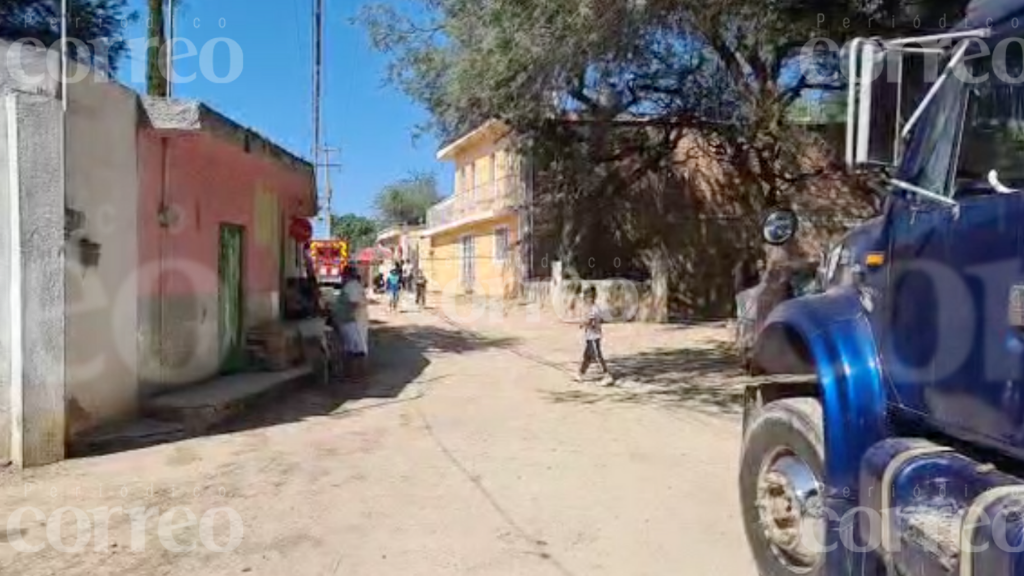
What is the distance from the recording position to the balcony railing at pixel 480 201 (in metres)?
31.4

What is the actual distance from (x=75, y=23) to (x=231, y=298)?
7.24m

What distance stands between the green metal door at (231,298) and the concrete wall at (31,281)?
4745 mm

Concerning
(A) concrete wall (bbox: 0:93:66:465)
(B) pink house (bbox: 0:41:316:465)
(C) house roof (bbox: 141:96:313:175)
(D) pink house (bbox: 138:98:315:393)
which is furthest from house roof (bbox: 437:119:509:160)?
(A) concrete wall (bbox: 0:93:66:465)

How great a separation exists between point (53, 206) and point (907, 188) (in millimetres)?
6704

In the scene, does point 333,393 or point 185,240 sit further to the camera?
point 333,393

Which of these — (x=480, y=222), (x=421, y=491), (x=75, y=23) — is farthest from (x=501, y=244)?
(x=421, y=491)

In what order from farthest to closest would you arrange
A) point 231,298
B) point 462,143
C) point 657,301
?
point 462,143
point 657,301
point 231,298

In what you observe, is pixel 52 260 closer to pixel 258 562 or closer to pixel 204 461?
pixel 204 461

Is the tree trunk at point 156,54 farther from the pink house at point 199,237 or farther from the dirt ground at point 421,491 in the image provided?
the dirt ground at point 421,491

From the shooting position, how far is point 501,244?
34.4m

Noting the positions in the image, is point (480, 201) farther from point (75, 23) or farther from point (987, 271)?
point (987, 271)

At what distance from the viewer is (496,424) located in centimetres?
1012

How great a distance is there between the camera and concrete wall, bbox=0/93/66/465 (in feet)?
24.9

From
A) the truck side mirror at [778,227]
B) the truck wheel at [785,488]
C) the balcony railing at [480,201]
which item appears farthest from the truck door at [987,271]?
the balcony railing at [480,201]
